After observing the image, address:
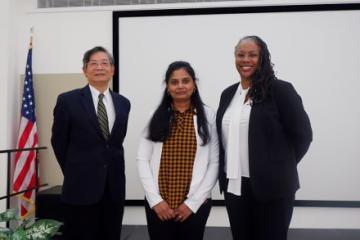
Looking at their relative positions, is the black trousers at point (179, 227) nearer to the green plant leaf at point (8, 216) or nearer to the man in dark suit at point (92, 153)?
the man in dark suit at point (92, 153)

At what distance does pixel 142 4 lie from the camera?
3.70 meters

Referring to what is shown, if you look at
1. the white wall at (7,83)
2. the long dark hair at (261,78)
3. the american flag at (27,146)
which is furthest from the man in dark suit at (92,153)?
the white wall at (7,83)

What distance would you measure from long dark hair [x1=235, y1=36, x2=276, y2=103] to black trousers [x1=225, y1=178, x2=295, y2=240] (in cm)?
42

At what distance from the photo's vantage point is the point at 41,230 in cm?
153

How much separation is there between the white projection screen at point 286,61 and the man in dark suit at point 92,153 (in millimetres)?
1679

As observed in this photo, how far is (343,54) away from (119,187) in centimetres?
275

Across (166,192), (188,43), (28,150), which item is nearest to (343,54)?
(188,43)

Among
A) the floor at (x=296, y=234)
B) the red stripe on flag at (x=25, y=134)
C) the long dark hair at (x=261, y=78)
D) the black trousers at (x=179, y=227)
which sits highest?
the long dark hair at (x=261, y=78)

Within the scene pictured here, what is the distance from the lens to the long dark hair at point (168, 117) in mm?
1764

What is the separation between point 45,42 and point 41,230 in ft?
9.27

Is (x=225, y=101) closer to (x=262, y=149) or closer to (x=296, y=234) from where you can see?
(x=262, y=149)

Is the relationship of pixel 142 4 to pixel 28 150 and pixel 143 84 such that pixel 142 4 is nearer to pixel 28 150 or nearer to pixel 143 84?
pixel 143 84

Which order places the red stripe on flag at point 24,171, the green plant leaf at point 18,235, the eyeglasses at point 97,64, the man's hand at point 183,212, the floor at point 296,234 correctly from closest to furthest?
the green plant leaf at point 18,235
the man's hand at point 183,212
the eyeglasses at point 97,64
the floor at point 296,234
the red stripe on flag at point 24,171

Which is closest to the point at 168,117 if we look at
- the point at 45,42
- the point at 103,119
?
the point at 103,119
